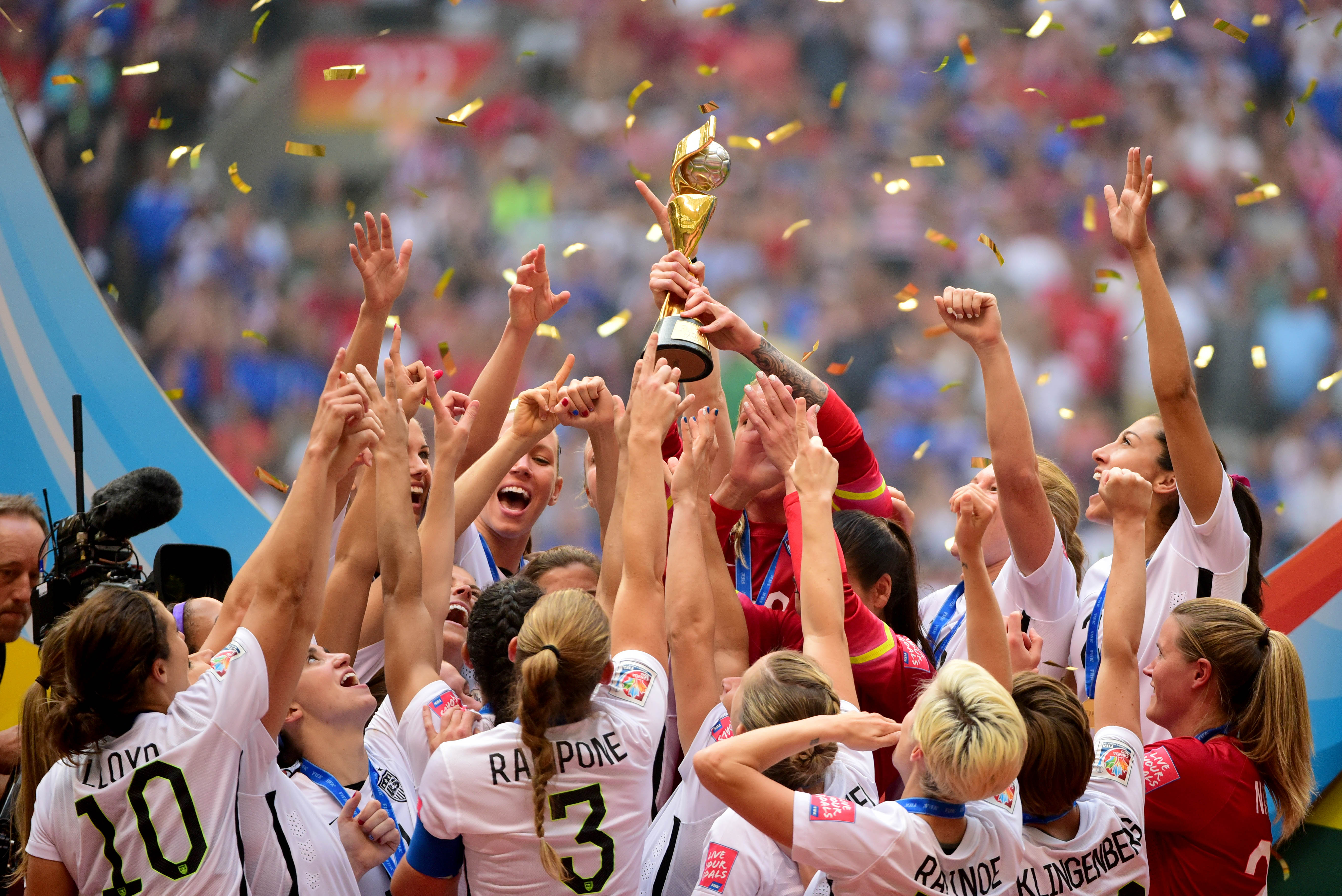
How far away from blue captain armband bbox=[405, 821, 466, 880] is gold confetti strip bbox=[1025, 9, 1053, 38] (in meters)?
6.85

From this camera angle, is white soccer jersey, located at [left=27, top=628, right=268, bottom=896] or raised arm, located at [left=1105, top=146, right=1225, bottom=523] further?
raised arm, located at [left=1105, top=146, right=1225, bottom=523]

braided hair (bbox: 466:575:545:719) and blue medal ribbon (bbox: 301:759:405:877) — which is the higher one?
braided hair (bbox: 466:575:545:719)

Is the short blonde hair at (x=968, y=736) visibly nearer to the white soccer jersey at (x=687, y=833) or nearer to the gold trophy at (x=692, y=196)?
the white soccer jersey at (x=687, y=833)

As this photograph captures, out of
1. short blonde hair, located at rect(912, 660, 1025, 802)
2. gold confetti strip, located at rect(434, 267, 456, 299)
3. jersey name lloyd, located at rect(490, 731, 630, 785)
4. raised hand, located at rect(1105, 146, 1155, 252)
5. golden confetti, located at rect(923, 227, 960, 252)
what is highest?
raised hand, located at rect(1105, 146, 1155, 252)

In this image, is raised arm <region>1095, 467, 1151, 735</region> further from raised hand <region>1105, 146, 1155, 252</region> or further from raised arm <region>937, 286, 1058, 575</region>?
raised hand <region>1105, 146, 1155, 252</region>

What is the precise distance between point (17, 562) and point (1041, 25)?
6.65 meters

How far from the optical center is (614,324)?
7.55 m

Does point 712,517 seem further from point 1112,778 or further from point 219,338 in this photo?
point 219,338

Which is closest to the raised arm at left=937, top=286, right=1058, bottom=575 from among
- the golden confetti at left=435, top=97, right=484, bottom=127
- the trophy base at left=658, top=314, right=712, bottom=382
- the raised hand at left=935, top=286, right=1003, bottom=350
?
the raised hand at left=935, top=286, right=1003, bottom=350

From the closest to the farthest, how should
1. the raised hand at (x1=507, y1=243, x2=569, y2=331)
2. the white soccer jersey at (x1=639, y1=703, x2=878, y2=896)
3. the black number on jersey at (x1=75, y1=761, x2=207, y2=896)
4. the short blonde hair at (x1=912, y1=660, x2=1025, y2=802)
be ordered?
the short blonde hair at (x1=912, y1=660, x2=1025, y2=802)
the black number on jersey at (x1=75, y1=761, x2=207, y2=896)
the white soccer jersey at (x1=639, y1=703, x2=878, y2=896)
the raised hand at (x1=507, y1=243, x2=569, y2=331)

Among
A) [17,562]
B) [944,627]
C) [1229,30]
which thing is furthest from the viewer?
[1229,30]

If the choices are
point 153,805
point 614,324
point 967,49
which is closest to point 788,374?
point 153,805

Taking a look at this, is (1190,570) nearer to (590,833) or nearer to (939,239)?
(590,833)

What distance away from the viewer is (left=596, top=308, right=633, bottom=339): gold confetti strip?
24.7 feet
